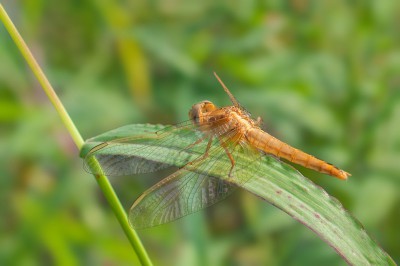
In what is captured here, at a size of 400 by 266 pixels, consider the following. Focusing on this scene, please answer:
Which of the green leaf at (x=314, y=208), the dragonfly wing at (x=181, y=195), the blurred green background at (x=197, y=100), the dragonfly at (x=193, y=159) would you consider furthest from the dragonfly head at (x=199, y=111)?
the blurred green background at (x=197, y=100)

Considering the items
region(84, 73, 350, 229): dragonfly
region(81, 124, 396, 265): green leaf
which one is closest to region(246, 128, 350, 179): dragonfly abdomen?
region(84, 73, 350, 229): dragonfly

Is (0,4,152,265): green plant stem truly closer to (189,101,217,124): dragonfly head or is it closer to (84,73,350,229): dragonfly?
(84,73,350,229): dragonfly

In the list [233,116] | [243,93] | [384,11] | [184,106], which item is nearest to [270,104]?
[243,93]

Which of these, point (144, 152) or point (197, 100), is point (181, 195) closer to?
point (144, 152)

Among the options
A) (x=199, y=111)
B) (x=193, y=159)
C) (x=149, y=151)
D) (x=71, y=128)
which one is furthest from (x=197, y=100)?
(x=71, y=128)

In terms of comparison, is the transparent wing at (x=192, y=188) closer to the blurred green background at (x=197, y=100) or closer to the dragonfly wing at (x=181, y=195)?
the dragonfly wing at (x=181, y=195)

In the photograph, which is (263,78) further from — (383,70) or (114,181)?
(114,181)
